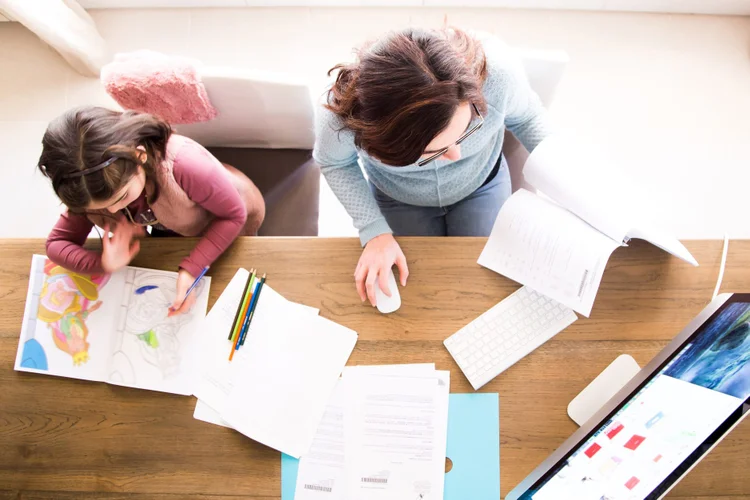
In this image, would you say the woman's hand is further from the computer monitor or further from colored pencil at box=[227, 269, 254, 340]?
the computer monitor

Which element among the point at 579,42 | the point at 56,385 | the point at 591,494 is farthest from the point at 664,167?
the point at 56,385

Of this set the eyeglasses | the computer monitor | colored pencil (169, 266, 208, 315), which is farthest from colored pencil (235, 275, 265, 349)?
the computer monitor

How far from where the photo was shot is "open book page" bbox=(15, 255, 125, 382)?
3.51 ft

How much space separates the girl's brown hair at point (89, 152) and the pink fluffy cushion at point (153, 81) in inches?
6.6

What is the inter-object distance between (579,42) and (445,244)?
132 cm

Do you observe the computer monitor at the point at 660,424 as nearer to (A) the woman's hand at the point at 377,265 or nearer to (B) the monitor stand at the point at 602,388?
(B) the monitor stand at the point at 602,388

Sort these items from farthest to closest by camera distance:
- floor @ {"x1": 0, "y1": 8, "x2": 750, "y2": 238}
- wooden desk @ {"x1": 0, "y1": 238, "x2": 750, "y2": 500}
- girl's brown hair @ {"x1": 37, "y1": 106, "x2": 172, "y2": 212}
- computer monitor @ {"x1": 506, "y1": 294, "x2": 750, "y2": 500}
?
floor @ {"x1": 0, "y1": 8, "x2": 750, "y2": 238}
wooden desk @ {"x1": 0, "y1": 238, "x2": 750, "y2": 500}
girl's brown hair @ {"x1": 37, "y1": 106, "x2": 172, "y2": 212}
computer monitor @ {"x1": 506, "y1": 294, "x2": 750, "y2": 500}

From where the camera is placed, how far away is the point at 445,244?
3.62 ft

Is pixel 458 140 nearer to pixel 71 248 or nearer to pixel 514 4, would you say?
pixel 71 248

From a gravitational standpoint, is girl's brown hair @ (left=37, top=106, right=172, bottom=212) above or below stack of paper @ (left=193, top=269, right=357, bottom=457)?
above

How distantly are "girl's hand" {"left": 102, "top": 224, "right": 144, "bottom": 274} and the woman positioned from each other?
43 cm

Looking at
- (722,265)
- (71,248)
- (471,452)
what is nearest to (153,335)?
(71,248)

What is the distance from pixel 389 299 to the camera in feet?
3.52

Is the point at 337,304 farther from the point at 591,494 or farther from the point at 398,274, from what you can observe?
the point at 591,494
